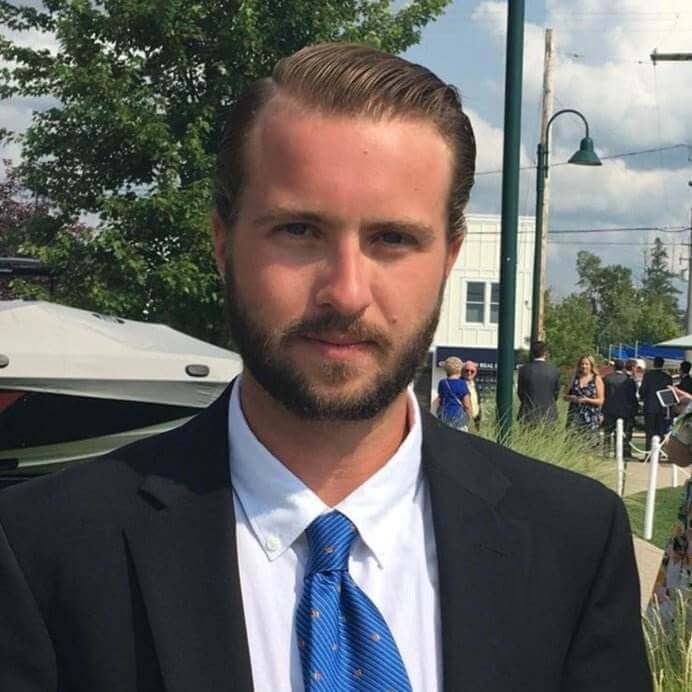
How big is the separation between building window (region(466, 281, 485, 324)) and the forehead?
138 ft

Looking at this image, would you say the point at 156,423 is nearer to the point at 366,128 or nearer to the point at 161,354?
the point at 161,354

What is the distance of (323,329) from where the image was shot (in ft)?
5.03

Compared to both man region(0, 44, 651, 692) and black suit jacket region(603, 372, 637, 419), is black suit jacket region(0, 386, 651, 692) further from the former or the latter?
black suit jacket region(603, 372, 637, 419)

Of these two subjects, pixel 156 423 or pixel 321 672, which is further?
pixel 156 423

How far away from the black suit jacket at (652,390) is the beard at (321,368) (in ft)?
59.2

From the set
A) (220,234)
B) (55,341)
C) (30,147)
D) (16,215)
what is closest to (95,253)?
(30,147)

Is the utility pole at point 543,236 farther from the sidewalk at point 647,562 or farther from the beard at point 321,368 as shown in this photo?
the beard at point 321,368

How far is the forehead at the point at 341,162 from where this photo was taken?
5.05ft

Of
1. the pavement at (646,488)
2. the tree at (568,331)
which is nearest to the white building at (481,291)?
the tree at (568,331)

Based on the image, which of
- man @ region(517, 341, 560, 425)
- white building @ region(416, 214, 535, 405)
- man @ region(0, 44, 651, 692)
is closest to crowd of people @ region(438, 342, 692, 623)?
man @ region(517, 341, 560, 425)

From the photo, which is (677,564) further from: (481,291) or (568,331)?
(568,331)

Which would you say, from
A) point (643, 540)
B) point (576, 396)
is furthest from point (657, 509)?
point (576, 396)

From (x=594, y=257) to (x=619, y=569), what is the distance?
116735 mm

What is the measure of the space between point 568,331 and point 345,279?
2367 inches
